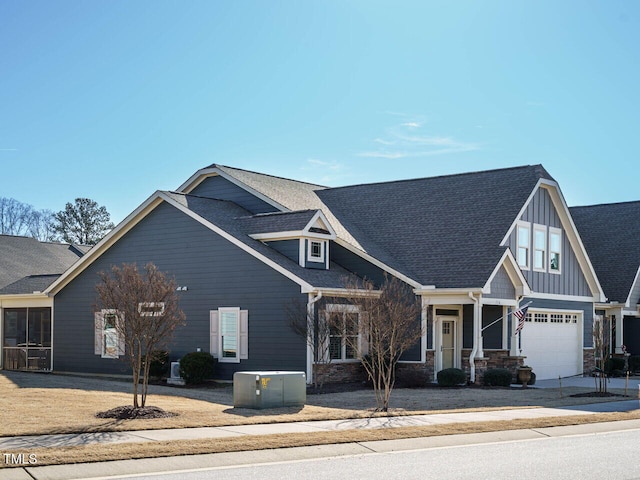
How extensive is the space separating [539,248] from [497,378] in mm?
6804

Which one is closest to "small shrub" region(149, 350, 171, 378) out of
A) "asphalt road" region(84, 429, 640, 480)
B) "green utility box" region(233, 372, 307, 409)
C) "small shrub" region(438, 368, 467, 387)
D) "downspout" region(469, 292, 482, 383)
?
"small shrub" region(438, 368, 467, 387)

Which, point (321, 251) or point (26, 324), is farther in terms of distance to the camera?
point (26, 324)

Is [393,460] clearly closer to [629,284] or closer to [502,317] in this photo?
[502,317]

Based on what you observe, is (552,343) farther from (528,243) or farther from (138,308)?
(138,308)

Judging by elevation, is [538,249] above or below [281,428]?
above

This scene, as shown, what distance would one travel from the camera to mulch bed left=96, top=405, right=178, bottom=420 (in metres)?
17.6

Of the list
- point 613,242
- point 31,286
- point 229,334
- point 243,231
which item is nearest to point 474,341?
point 229,334

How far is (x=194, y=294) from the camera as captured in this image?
2948 cm

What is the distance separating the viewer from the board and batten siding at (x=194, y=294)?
27.2 metres

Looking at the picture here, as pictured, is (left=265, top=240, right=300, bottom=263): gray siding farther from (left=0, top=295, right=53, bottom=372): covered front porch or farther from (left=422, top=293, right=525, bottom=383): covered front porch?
(left=0, top=295, right=53, bottom=372): covered front porch

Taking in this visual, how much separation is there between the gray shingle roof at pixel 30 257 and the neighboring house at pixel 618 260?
26985mm

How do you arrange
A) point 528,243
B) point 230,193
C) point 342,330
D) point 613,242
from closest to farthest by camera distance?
1. point 342,330
2. point 528,243
3. point 230,193
4. point 613,242

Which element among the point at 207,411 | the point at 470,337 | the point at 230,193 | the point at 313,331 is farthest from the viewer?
the point at 230,193

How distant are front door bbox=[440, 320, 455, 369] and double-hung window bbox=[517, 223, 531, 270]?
147 inches
